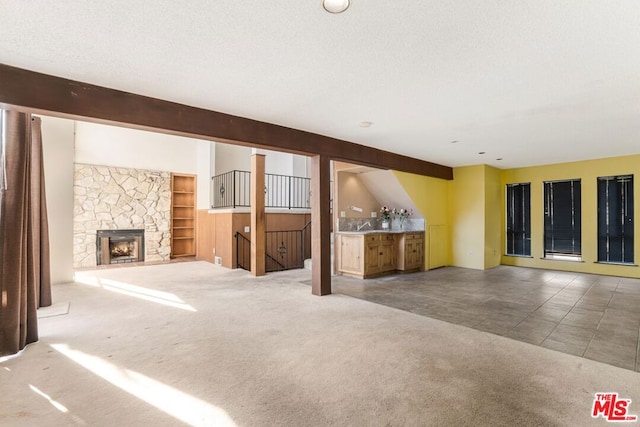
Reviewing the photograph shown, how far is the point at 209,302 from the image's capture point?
442 cm

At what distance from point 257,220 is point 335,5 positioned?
5051 millimetres

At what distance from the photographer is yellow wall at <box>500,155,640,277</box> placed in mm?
6086

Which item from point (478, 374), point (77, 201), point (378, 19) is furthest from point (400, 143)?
point (77, 201)

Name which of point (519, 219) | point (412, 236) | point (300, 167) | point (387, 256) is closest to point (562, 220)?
point (519, 219)

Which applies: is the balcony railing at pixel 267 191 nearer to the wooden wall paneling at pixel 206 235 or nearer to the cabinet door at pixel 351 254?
the wooden wall paneling at pixel 206 235

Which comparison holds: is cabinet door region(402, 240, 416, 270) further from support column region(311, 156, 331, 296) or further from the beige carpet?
the beige carpet

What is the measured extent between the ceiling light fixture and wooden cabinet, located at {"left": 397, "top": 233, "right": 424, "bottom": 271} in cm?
525

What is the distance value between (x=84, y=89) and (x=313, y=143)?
274 centimetres

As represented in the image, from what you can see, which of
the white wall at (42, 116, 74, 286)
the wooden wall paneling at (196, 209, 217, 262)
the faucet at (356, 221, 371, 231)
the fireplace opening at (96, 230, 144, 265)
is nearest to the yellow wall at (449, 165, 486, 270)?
the faucet at (356, 221, 371, 231)

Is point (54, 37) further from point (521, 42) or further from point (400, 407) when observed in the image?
point (400, 407)

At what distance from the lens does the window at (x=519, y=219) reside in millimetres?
7387

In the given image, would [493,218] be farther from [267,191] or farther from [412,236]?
[267,191]

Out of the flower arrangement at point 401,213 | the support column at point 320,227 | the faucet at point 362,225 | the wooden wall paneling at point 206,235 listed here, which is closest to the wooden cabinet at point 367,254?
the faucet at point 362,225

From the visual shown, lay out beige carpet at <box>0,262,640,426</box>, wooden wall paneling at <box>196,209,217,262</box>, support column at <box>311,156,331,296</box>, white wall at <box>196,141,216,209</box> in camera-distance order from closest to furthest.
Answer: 1. beige carpet at <box>0,262,640,426</box>
2. support column at <box>311,156,331,296</box>
3. wooden wall paneling at <box>196,209,217,262</box>
4. white wall at <box>196,141,216,209</box>
